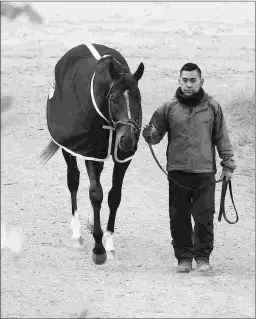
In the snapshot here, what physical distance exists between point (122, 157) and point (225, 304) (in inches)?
63.4

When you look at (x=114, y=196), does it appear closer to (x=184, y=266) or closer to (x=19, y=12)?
(x=184, y=266)

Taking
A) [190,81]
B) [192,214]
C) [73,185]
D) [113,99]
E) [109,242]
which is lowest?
[109,242]

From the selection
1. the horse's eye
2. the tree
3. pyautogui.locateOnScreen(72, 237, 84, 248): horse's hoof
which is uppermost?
the tree

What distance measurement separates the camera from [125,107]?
6.48 metres

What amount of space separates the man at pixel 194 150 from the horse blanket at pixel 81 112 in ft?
1.66

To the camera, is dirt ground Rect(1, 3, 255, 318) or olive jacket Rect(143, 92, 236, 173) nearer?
dirt ground Rect(1, 3, 255, 318)

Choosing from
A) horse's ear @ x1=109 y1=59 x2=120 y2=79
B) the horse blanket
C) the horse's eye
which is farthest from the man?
the horse blanket

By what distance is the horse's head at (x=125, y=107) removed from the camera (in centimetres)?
640

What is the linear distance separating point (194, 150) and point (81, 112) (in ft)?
3.46

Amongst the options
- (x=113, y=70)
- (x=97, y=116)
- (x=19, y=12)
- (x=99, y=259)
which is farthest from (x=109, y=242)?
(x=19, y=12)

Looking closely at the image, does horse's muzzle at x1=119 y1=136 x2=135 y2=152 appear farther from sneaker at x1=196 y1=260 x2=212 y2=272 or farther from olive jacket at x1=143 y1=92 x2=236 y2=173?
sneaker at x1=196 y1=260 x2=212 y2=272

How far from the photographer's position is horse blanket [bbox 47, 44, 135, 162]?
691 centimetres

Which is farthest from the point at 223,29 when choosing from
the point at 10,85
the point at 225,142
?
the point at 225,142

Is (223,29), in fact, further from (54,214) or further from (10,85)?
(54,214)
